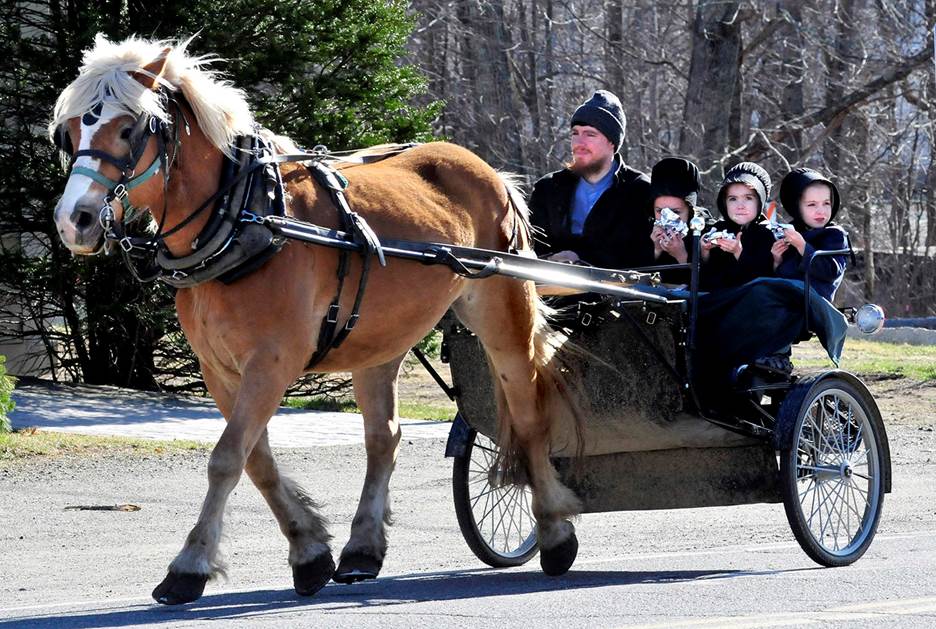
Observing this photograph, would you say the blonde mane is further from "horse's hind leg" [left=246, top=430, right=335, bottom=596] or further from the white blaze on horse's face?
"horse's hind leg" [left=246, top=430, right=335, bottom=596]

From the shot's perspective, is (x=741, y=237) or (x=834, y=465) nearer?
(x=834, y=465)

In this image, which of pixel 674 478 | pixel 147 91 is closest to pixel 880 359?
pixel 674 478

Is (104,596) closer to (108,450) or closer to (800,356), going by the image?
(108,450)

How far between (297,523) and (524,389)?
5.02 ft

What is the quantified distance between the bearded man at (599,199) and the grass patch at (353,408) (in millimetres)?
7187

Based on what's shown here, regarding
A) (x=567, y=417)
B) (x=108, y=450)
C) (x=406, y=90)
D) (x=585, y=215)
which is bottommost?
(x=108, y=450)

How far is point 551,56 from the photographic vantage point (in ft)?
85.1

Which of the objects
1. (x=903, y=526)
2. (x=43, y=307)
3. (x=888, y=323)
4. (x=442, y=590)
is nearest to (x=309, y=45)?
(x=43, y=307)

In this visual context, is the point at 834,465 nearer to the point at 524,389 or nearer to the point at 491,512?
the point at 524,389

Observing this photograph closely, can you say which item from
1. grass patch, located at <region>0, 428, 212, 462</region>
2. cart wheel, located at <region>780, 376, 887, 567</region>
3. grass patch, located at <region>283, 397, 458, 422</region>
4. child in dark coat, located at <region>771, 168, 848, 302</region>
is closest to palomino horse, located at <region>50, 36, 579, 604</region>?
cart wheel, located at <region>780, 376, 887, 567</region>

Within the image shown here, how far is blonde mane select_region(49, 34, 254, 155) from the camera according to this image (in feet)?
19.5

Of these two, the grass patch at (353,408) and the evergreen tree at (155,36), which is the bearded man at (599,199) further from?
the grass patch at (353,408)

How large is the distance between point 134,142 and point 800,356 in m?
16.8

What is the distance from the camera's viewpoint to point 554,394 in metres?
7.57
